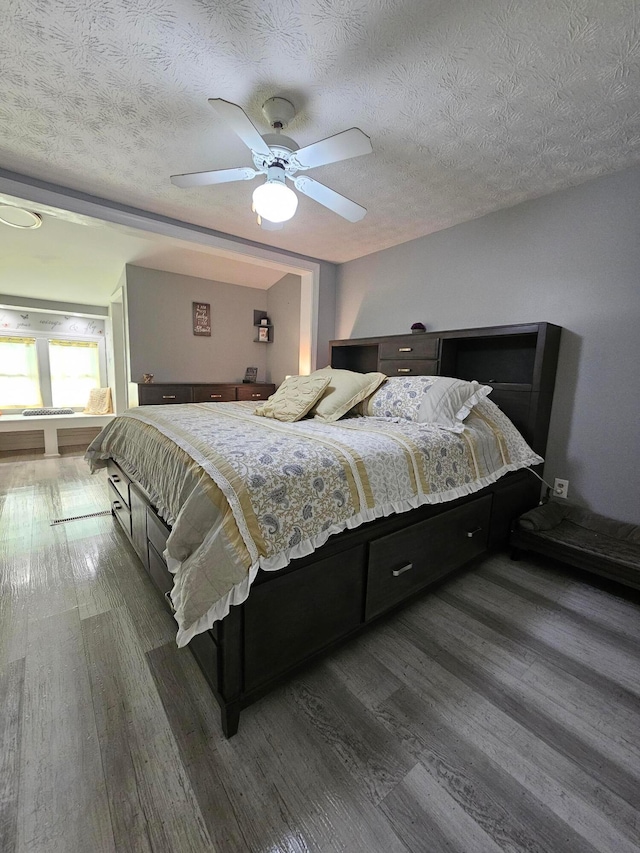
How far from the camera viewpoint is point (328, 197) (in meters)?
1.90

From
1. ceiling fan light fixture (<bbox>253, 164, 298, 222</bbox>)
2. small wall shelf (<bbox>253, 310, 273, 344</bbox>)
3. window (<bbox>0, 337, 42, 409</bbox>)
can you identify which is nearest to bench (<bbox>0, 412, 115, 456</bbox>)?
window (<bbox>0, 337, 42, 409</bbox>)

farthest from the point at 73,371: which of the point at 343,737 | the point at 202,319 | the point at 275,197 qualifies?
the point at 343,737

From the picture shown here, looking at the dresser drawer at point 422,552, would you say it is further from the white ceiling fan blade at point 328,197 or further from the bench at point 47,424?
the bench at point 47,424

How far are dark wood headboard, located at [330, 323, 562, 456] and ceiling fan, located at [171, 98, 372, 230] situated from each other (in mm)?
1326

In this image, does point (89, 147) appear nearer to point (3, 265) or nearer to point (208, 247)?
point (208, 247)

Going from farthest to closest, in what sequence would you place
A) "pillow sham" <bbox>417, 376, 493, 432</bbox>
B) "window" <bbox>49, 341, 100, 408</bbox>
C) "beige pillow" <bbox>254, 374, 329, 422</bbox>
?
"window" <bbox>49, 341, 100, 408</bbox>, "beige pillow" <bbox>254, 374, 329, 422</bbox>, "pillow sham" <bbox>417, 376, 493, 432</bbox>

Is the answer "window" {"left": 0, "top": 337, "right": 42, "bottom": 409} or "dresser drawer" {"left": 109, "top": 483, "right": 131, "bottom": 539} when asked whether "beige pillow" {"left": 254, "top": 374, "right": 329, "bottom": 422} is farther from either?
"window" {"left": 0, "top": 337, "right": 42, "bottom": 409}

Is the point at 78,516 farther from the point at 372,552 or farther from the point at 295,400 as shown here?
the point at 372,552

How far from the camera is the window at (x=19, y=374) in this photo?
507cm

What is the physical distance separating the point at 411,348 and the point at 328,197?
4.71ft

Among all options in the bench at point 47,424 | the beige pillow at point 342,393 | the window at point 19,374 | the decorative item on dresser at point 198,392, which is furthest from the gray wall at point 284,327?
the window at point 19,374

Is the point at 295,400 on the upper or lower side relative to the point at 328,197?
lower

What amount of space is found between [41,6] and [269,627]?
88.2 inches

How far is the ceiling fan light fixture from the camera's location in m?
1.67
